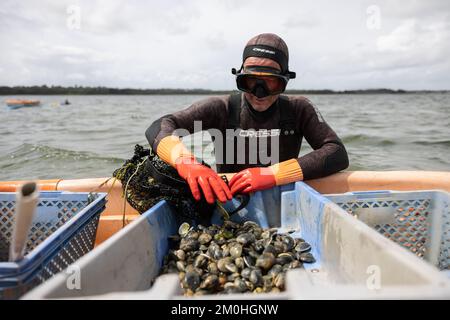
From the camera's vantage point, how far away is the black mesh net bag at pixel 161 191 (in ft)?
9.73

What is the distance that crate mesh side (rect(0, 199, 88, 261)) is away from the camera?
287cm

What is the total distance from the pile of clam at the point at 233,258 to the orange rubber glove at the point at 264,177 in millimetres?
341

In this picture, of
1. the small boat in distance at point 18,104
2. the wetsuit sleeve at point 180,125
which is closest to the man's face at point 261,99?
the wetsuit sleeve at point 180,125

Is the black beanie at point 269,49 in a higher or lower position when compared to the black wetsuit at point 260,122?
higher

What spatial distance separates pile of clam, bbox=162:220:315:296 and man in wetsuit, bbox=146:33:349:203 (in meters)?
0.33

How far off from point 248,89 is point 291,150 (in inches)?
39.7

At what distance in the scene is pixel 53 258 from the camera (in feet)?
6.93

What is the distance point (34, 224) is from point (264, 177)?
6.67 feet

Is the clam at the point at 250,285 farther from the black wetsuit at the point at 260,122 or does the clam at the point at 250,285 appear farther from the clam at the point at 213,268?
the black wetsuit at the point at 260,122

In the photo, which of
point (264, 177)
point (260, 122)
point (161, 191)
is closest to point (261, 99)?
point (260, 122)

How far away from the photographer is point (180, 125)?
148 inches

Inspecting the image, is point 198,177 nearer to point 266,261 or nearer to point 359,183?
point 266,261

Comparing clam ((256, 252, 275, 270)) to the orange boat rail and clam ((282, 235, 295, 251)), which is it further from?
the orange boat rail

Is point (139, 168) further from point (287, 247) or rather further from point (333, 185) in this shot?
point (333, 185)
